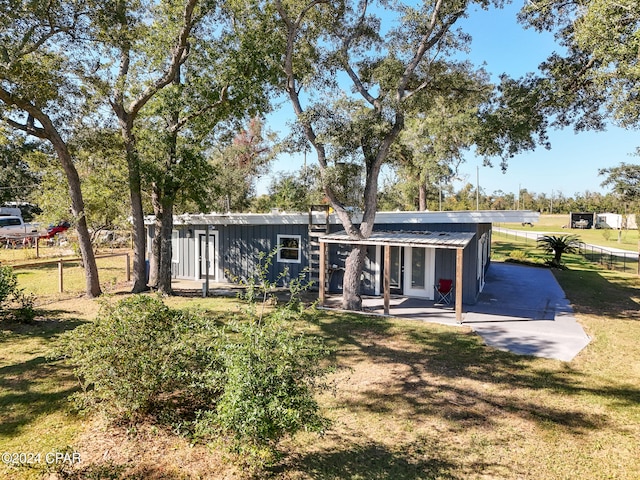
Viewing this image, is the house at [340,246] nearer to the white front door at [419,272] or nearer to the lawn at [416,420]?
the white front door at [419,272]

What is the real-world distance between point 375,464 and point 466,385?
257 centimetres

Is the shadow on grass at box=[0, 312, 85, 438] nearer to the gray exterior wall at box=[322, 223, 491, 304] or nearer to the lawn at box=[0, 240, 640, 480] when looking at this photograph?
the lawn at box=[0, 240, 640, 480]

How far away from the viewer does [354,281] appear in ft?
34.6

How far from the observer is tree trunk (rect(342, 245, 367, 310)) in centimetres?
1048

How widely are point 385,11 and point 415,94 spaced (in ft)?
8.16

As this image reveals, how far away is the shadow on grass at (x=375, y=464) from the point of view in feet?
12.1

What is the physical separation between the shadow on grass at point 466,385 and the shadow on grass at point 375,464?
0.86 metres

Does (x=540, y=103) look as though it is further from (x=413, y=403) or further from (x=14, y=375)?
(x=14, y=375)

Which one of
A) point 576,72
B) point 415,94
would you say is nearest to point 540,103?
point 576,72

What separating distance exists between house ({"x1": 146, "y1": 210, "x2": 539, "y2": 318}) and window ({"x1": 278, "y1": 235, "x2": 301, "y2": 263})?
1.4 inches

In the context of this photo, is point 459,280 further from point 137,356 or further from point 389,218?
point 137,356

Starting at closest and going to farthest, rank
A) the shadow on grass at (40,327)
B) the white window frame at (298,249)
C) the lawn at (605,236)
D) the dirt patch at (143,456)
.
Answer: the dirt patch at (143,456) < the shadow on grass at (40,327) < the white window frame at (298,249) < the lawn at (605,236)

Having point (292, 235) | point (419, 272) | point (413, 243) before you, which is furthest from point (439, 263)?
Result: point (292, 235)

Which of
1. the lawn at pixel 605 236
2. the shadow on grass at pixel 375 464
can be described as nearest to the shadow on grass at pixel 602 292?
the lawn at pixel 605 236
